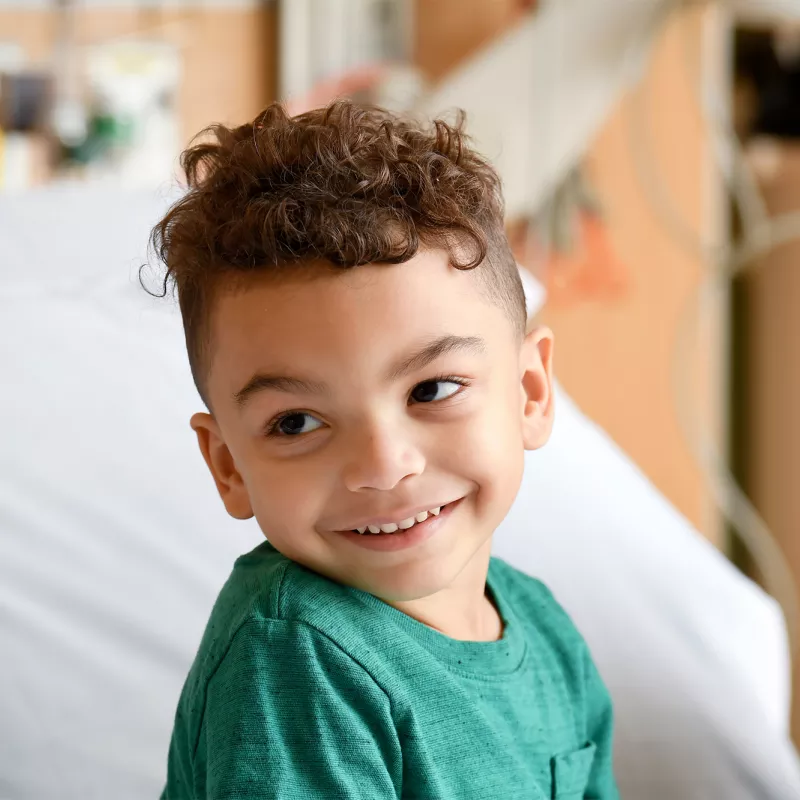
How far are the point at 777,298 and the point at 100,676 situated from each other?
168cm

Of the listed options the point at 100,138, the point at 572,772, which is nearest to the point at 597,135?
the point at 100,138

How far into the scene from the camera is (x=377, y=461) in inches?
19.3

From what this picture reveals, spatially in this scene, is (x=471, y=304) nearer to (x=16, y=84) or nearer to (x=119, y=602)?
(x=119, y=602)

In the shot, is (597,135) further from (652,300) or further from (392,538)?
(392,538)

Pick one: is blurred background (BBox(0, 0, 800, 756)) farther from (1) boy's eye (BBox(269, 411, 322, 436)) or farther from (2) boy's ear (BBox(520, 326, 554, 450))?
(1) boy's eye (BBox(269, 411, 322, 436))

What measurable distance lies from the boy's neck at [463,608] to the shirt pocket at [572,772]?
0.28 ft

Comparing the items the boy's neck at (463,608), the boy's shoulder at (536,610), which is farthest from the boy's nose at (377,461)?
the boy's shoulder at (536,610)

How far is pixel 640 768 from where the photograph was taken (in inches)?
32.7

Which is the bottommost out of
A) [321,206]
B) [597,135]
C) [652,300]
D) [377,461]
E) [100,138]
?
[377,461]

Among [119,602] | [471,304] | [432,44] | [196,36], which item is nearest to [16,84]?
[196,36]

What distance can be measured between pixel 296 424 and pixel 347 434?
3 centimetres

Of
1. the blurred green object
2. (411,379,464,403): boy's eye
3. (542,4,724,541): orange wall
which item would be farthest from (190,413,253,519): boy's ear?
(542,4,724,541): orange wall

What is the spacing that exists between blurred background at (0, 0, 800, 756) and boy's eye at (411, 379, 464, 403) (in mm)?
1095

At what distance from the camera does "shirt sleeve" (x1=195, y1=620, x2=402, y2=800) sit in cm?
49
